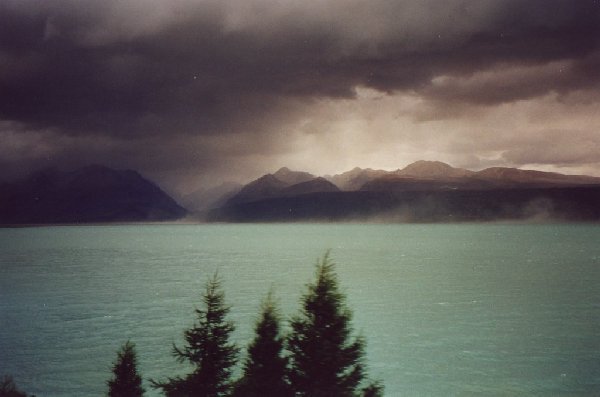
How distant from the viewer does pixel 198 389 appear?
21594mm

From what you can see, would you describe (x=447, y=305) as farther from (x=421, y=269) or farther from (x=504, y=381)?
(x=421, y=269)

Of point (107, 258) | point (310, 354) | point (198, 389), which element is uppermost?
point (310, 354)

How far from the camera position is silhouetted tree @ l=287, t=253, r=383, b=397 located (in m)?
20.7

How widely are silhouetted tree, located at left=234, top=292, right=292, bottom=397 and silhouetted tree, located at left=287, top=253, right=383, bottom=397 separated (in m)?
0.56

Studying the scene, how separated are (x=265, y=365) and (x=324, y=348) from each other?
9.46 ft

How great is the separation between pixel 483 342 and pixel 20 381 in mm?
56071

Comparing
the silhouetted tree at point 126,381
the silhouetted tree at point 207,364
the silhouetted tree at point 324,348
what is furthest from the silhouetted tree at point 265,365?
the silhouetted tree at point 126,381

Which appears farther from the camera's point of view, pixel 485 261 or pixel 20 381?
pixel 485 261

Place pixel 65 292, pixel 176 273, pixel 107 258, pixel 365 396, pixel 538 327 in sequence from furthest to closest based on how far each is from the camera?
pixel 107 258
pixel 176 273
pixel 65 292
pixel 538 327
pixel 365 396

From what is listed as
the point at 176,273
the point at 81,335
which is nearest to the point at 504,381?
the point at 81,335

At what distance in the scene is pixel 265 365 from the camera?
21.2m

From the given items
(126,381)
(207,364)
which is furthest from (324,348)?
(126,381)

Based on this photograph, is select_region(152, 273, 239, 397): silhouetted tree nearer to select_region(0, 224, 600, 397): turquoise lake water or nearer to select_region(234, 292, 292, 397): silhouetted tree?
select_region(234, 292, 292, 397): silhouetted tree

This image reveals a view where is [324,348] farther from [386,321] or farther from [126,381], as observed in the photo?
[386,321]
